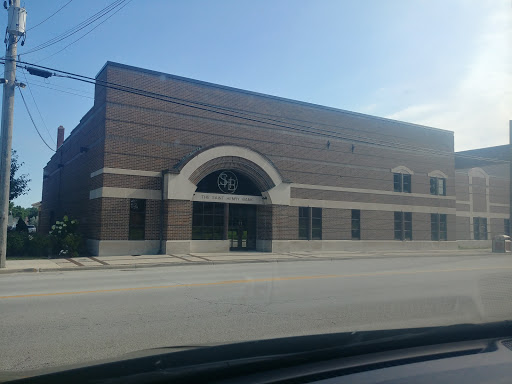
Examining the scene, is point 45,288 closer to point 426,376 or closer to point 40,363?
point 40,363

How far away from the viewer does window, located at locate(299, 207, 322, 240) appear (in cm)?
2602

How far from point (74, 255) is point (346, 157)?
17.1 m

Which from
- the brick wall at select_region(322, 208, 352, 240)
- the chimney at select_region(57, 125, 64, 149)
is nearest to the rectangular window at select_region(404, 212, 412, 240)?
the brick wall at select_region(322, 208, 352, 240)

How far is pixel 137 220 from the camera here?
2103cm

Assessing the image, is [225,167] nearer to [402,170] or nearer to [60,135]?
[402,170]

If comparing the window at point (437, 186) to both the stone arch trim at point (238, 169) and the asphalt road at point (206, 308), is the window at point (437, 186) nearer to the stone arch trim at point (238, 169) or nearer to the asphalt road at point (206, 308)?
the stone arch trim at point (238, 169)

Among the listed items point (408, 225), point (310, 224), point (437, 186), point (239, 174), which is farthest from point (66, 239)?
point (437, 186)

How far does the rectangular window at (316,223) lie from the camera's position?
86.6 feet

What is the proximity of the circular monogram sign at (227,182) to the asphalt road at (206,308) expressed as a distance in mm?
11293

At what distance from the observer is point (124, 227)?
20.6 meters

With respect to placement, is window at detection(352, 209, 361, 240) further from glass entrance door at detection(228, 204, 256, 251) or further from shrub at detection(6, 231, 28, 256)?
shrub at detection(6, 231, 28, 256)

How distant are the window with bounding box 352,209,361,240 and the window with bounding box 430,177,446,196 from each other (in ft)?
25.2

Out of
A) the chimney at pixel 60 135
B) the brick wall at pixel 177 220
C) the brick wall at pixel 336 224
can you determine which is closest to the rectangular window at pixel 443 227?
the brick wall at pixel 336 224

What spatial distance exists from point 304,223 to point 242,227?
3912 mm
